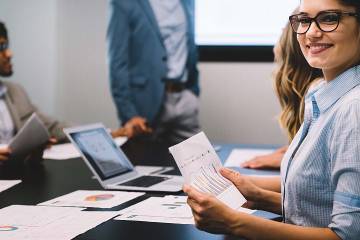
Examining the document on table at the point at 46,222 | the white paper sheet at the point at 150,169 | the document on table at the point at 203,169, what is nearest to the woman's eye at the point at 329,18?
the document on table at the point at 203,169

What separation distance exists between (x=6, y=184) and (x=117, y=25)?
178cm

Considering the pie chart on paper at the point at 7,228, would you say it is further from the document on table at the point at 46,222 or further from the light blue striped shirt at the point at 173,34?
the light blue striped shirt at the point at 173,34

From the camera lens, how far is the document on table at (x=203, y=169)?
130 centimetres

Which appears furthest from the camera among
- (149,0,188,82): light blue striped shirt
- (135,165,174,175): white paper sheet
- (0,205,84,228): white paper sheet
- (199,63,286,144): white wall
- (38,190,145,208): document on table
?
(199,63,286,144): white wall

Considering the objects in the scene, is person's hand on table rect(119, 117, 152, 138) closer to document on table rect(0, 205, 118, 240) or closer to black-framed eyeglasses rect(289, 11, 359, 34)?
document on table rect(0, 205, 118, 240)

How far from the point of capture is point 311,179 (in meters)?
1.23

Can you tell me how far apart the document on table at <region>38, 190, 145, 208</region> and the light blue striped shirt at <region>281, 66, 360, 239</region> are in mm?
539

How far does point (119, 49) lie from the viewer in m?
3.54

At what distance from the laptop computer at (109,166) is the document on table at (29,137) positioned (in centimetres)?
25

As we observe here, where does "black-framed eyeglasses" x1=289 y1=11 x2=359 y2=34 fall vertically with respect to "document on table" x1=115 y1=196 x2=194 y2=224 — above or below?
above

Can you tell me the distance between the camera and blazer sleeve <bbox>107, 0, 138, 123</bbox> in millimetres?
3508

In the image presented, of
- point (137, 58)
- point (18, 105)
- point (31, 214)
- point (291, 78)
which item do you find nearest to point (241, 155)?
point (291, 78)

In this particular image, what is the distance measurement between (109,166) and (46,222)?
593 millimetres

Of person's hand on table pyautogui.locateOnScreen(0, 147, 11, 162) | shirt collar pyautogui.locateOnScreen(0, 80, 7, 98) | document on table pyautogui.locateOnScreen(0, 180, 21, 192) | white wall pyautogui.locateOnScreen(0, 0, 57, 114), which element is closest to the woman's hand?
document on table pyautogui.locateOnScreen(0, 180, 21, 192)
